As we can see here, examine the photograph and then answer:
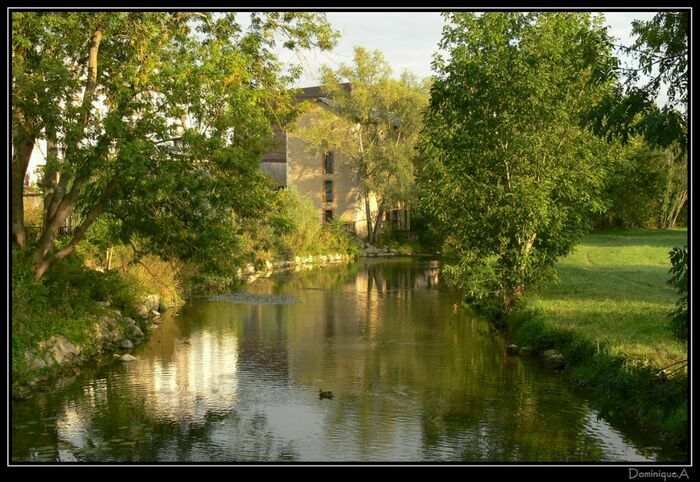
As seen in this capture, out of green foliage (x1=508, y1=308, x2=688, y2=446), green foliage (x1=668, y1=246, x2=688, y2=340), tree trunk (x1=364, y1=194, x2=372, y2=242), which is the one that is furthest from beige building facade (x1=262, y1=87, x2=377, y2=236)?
green foliage (x1=668, y1=246, x2=688, y2=340)

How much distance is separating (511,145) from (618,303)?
5556 mm

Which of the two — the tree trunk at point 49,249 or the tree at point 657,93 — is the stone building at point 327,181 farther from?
the tree at point 657,93

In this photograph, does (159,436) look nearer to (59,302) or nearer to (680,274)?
(59,302)

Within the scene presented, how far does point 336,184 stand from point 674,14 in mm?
56011

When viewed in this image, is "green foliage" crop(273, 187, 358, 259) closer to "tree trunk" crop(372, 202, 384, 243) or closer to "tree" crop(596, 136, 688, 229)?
"tree trunk" crop(372, 202, 384, 243)

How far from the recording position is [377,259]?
5669 centimetres

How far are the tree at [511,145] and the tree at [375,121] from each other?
33.5 metres

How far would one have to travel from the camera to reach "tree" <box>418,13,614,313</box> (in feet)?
73.8

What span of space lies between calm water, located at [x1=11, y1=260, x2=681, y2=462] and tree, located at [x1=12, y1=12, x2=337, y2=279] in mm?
3259

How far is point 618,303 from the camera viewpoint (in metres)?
22.4

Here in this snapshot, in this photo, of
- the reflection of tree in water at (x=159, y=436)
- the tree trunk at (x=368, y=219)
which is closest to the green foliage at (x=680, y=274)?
the reflection of tree in water at (x=159, y=436)

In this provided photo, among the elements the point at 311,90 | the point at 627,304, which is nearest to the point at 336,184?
the point at 311,90

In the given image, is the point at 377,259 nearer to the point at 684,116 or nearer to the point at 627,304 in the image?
the point at 627,304

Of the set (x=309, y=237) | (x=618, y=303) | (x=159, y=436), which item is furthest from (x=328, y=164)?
(x=159, y=436)
